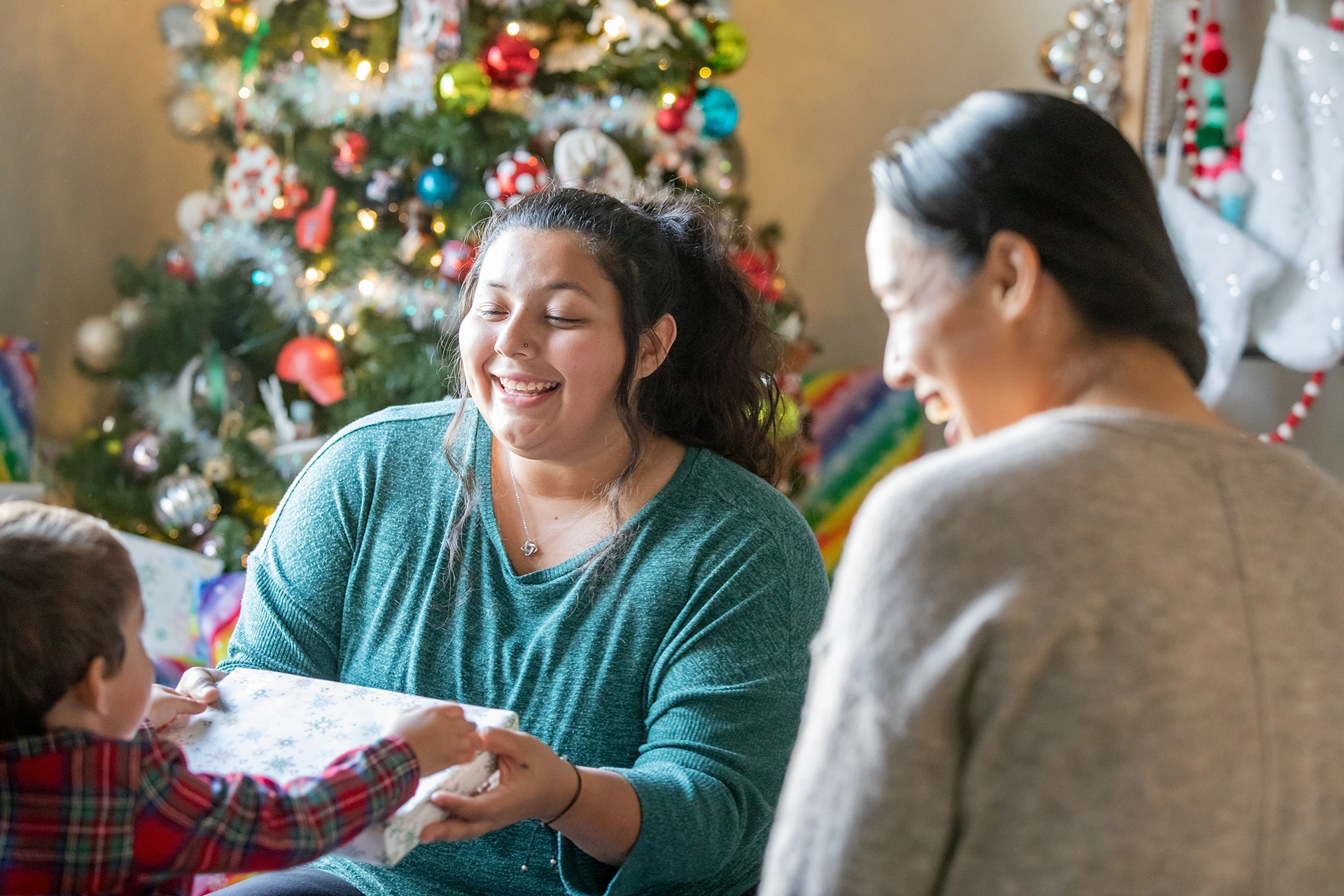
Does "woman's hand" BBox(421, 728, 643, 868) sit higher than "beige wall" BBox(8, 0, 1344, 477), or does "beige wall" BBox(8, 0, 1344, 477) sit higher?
"beige wall" BBox(8, 0, 1344, 477)

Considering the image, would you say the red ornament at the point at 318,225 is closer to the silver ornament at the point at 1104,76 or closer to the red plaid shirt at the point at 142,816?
the silver ornament at the point at 1104,76

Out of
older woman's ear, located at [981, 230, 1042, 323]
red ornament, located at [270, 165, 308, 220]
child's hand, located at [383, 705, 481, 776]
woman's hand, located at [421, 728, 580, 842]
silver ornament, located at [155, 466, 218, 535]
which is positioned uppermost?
older woman's ear, located at [981, 230, 1042, 323]

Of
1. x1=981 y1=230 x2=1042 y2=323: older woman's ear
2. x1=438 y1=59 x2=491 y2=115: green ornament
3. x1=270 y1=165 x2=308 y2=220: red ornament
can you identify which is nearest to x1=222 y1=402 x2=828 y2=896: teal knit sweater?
x1=981 y1=230 x2=1042 y2=323: older woman's ear

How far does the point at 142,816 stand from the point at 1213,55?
2.62 meters

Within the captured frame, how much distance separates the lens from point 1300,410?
265cm

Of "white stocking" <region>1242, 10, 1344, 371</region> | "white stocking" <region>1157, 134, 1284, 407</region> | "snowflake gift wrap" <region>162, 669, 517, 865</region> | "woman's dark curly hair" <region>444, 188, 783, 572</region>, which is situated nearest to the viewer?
"snowflake gift wrap" <region>162, 669, 517, 865</region>

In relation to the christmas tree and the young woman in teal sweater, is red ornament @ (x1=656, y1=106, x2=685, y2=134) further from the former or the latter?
the young woman in teal sweater

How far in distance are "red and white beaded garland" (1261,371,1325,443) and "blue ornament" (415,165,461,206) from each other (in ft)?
6.32

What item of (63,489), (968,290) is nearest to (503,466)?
(968,290)

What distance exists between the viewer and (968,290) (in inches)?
32.9

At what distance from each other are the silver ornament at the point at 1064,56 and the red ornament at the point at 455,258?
57.0 inches

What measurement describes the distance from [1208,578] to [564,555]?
893 millimetres

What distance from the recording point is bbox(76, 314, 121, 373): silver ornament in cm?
304

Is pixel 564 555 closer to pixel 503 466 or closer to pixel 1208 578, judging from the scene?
pixel 503 466
